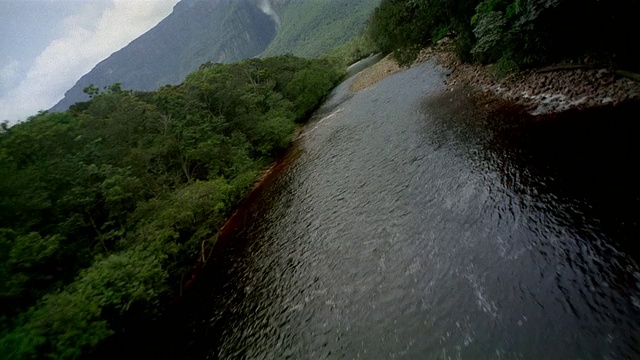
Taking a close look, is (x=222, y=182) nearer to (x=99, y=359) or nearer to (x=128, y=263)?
(x=128, y=263)

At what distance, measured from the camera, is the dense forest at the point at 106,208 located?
11234mm

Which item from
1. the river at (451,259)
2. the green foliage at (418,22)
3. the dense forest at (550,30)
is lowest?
the river at (451,259)

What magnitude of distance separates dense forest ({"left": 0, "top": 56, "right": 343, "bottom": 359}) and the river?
117 inches

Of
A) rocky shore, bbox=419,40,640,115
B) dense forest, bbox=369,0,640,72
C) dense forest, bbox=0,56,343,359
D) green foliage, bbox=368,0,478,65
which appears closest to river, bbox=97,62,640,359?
rocky shore, bbox=419,40,640,115

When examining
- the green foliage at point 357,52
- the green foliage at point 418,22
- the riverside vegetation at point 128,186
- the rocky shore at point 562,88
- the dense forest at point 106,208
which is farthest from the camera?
the green foliage at point 357,52

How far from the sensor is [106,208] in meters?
18.1

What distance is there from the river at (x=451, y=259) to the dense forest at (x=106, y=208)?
2.96 m

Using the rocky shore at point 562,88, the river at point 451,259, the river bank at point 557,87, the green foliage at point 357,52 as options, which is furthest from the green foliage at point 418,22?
the green foliage at point 357,52

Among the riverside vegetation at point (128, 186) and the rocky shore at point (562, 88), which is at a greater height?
the riverside vegetation at point (128, 186)

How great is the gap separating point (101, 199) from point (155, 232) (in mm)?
3757

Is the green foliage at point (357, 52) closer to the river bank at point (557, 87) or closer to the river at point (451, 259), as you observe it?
the river bank at point (557, 87)

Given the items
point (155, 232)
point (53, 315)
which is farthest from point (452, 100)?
point (53, 315)

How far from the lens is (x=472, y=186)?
1405cm

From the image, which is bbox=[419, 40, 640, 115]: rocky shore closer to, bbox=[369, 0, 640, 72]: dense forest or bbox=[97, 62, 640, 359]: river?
Answer: bbox=[369, 0, 640, 72]: dense forest
